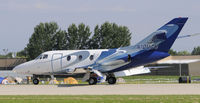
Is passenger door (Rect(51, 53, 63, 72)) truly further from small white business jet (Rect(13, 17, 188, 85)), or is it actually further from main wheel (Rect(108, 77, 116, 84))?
main wheel (Rect(108, 77, 116, 84))

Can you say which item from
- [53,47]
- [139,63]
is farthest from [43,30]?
[139,63]

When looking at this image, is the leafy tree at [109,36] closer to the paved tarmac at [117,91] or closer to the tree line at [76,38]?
the tree line at [76,38]

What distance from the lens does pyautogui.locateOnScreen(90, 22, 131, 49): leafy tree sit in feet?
326

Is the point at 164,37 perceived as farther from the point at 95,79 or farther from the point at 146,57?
the point at 95,79

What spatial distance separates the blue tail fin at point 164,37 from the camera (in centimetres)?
3675

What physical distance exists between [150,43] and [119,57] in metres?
3.08

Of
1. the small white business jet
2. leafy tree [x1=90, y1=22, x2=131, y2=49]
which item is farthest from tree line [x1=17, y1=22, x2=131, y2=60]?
the small white business jet

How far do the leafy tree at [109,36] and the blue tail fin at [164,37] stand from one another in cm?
6068

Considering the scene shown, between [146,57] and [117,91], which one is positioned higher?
[146,57]

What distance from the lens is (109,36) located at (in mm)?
100375

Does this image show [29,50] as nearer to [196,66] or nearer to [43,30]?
[43,30]

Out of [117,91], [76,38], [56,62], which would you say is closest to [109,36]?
[76,38]

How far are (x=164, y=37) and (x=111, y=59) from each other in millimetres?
5323

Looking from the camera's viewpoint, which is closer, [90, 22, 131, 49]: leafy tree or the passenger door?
the passenger door
